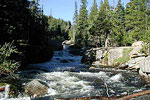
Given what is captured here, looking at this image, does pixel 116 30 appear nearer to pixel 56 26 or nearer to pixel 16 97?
pixel 16 97

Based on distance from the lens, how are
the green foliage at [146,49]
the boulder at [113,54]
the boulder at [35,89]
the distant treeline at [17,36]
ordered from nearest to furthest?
the distant treeline at [17,36] < the boulder at [35,89] < the green foliage at [146,49] < the boulder at [113,54]

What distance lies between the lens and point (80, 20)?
54.1 metres

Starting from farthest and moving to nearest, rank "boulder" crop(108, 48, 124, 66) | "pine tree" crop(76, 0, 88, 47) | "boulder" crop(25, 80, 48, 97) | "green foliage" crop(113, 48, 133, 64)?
"pine tree" crop(76, 0, 88, 47) < "boulder" crop(108, 48, 124, 66) < "green foliage" crop(113, 48, 133, 64) < "boulder" crop(25, 80, 48, 97)

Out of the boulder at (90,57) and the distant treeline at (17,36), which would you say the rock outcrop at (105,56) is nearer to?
the boulder at (90,57)

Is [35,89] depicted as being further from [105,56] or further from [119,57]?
[105,56]

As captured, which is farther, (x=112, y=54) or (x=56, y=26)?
(x=56, y=26)

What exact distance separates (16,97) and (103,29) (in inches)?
1102

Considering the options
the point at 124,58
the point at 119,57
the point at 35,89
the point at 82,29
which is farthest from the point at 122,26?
the point at 35,89

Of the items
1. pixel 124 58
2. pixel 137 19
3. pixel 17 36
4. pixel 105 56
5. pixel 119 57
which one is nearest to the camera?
pixel 17 36

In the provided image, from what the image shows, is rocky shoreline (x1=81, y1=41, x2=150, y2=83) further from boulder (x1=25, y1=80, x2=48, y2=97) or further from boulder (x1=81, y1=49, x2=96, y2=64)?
boulder (x1=25, y1=80, x2=48, y2=97)

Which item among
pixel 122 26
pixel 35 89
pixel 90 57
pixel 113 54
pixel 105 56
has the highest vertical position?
pixel 122 26

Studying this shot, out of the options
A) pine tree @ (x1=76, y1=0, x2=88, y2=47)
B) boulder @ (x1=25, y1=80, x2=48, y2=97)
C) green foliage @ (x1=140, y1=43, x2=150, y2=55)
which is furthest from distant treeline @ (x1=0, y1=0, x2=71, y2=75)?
pine tree @ (x1=76, y1=0, x2=88, y2=47)

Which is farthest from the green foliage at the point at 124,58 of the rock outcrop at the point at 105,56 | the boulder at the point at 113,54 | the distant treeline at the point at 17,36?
the distant treeline at the point at 17,36

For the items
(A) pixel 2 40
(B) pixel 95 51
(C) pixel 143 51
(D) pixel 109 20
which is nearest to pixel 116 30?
(D) pixel 109 20
